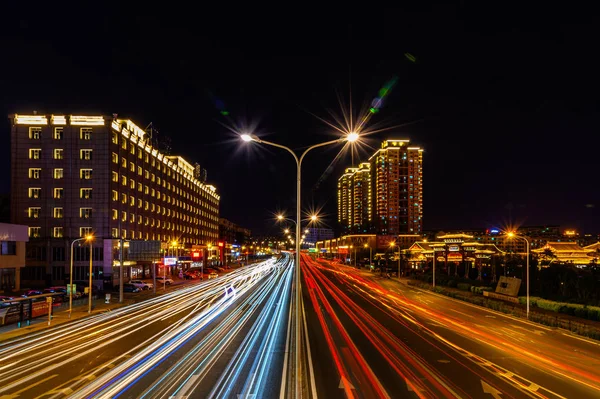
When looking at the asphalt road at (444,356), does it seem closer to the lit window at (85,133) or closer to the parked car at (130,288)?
the parked car at (130,288)

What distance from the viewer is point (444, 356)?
62.0 ft

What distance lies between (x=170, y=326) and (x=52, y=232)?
131 ft

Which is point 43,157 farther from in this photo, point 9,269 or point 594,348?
point 594,348

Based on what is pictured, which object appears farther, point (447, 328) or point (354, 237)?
point (354, 237)

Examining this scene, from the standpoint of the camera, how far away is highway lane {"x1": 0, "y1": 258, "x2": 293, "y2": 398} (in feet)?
47.5

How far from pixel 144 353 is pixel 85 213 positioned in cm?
4471

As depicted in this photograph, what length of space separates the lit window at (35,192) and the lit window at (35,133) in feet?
23.2

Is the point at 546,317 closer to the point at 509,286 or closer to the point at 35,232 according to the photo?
the point at 509,286

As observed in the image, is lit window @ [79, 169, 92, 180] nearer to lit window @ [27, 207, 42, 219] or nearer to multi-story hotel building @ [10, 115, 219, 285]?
multi-story hotel building @ [10, 115, 219, 285]

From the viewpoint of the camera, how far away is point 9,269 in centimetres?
4694

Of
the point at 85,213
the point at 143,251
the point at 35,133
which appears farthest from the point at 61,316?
the point at 35,133

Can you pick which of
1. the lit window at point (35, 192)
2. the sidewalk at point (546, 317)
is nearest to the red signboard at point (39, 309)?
the lit window at point (35, 192)

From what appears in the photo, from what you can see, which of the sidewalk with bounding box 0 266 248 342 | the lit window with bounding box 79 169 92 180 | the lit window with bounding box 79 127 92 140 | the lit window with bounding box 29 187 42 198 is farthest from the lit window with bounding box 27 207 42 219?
the sidewalk with bounding box 0 266 248 342

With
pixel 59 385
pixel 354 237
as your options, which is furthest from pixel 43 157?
pixel 354 237
